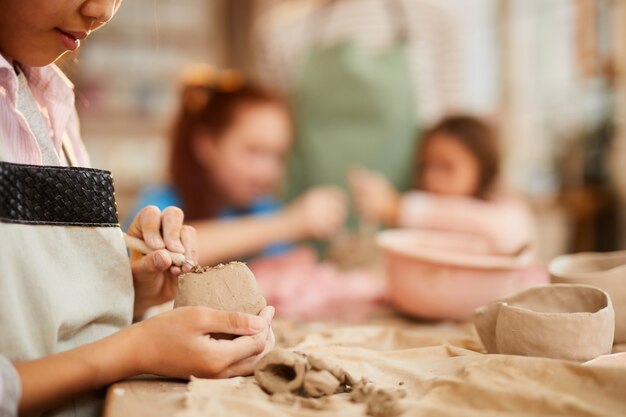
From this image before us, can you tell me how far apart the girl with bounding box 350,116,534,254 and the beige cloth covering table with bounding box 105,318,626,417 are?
Result: 1310 mm

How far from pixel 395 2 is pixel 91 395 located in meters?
2.32

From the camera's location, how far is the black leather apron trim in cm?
72

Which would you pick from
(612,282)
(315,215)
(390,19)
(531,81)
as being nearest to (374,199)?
(315,215)

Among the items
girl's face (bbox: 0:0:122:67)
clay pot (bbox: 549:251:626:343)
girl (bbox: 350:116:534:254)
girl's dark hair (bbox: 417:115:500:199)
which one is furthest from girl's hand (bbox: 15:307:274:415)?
girl's dark hair (bbox: 417:115:500:199)

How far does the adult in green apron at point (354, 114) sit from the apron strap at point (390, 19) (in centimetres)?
19

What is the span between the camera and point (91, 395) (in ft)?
2.51

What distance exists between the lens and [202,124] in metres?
2.33

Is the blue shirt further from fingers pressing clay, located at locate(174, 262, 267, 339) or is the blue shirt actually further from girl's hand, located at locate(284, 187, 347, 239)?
fingers pressing clay, located at locate(174, 262, 267, 339)

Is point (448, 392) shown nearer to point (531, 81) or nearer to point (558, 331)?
point (558, 331)

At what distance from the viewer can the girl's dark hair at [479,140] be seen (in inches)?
89.2

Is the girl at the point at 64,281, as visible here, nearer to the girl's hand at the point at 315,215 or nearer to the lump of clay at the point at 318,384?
the lump of clay at the point at 318,384

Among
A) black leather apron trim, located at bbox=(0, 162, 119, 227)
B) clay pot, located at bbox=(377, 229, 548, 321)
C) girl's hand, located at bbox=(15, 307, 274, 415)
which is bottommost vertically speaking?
clay pot, located at bbox=(377, 229, 548, 321)

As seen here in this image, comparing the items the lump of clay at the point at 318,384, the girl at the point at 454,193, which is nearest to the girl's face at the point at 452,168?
the girl at the point at 454,193

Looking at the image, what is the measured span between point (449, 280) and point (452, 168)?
3.56 feet
